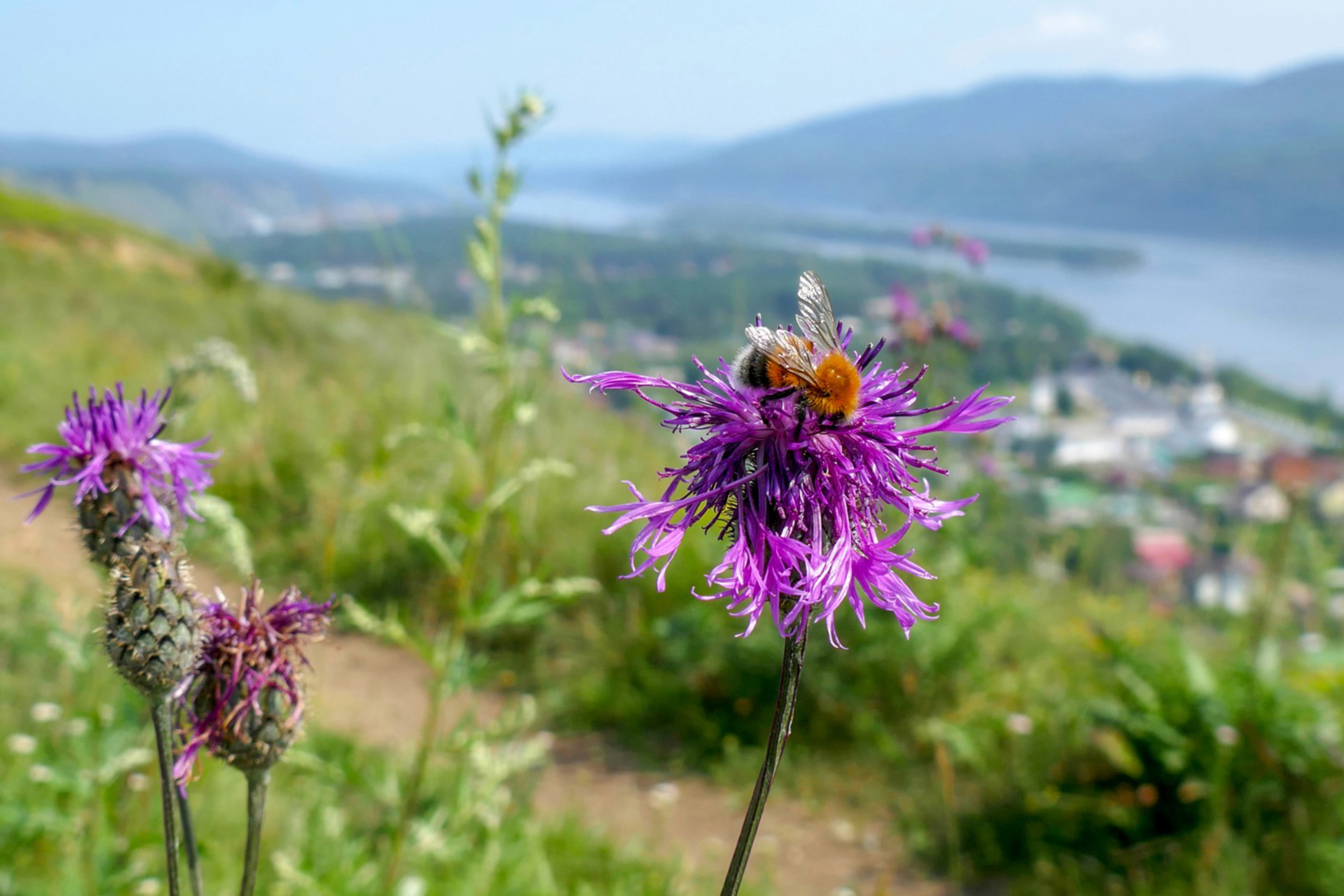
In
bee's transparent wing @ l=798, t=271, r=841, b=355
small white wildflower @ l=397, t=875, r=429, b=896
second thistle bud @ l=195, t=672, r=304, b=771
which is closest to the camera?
bee's transparent wing @ l=798, t=271, r=841, b=355

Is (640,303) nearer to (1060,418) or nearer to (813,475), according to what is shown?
(1060,418)

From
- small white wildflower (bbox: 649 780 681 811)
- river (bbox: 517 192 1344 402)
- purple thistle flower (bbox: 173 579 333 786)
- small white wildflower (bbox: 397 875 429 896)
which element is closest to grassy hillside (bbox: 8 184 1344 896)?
small white wildflower (bbox: 397 875 429 896)

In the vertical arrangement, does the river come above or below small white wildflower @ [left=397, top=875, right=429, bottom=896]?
above

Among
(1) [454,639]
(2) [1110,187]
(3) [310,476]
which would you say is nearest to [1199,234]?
(2) [1110,187]

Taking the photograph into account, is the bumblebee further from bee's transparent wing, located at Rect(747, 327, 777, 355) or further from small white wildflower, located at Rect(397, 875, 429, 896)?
small white wildflower, located at Rect(397, 875, 429, 896)

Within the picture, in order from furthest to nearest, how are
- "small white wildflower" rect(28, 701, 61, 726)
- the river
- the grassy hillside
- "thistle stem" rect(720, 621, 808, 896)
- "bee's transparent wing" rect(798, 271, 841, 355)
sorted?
1. the river
2. "small white wildflower" rect(28, 701, 61, 726)
3. the grassy hillside
4. "bee's transparent wing" rect(798, 271, 841, 355)
5. "thistle stem" rect(720, 621, 808, 896)

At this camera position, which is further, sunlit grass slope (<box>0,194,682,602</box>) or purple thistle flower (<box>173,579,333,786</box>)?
sunlit grass slope (<box>0,194,682,602</box>)
